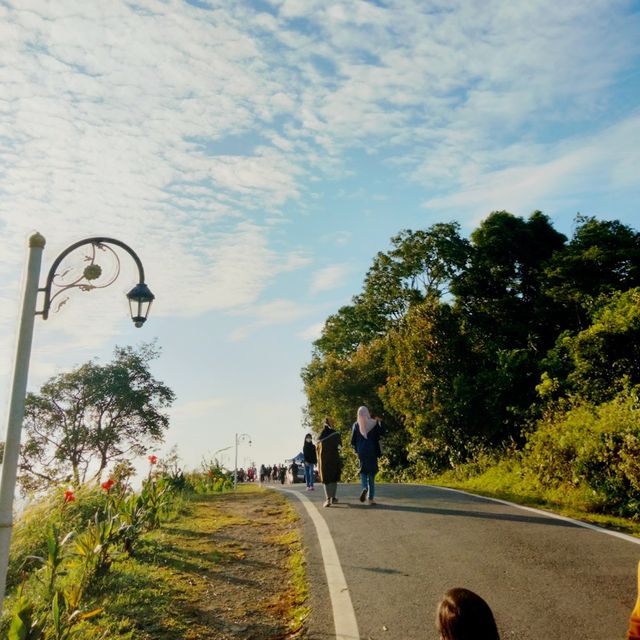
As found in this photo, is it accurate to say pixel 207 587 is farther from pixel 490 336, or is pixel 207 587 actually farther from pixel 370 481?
pixel 490 336

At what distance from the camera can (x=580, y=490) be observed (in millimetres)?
12391

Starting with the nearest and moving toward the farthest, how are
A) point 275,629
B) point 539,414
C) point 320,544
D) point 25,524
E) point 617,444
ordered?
1. point 275,629
2. point 320,544
3. point 25,524
4. point 617,444
5. point 539,414

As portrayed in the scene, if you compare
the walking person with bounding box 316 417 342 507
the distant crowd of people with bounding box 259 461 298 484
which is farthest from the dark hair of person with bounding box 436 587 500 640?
the distant crowd of people with bounding box 259 461 298 484

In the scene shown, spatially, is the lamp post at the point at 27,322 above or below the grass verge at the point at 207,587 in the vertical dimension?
above

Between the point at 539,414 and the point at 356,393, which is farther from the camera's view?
the point at 356,393

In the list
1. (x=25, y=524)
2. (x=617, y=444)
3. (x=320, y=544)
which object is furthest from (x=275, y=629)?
(x=617, y=444)

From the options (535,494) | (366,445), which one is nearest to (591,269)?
(535,494)

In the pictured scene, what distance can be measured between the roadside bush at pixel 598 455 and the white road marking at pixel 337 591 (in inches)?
213

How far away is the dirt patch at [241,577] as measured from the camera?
5.60 meters

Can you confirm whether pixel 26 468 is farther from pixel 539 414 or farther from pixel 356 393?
pixel 539 414

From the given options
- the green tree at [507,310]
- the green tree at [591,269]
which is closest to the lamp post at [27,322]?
the green tree at [507,310]

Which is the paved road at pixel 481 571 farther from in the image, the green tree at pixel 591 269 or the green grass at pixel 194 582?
the green tree at pixel 591 269

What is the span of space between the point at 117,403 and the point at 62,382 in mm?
→ 3847

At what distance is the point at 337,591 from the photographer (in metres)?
6.22
